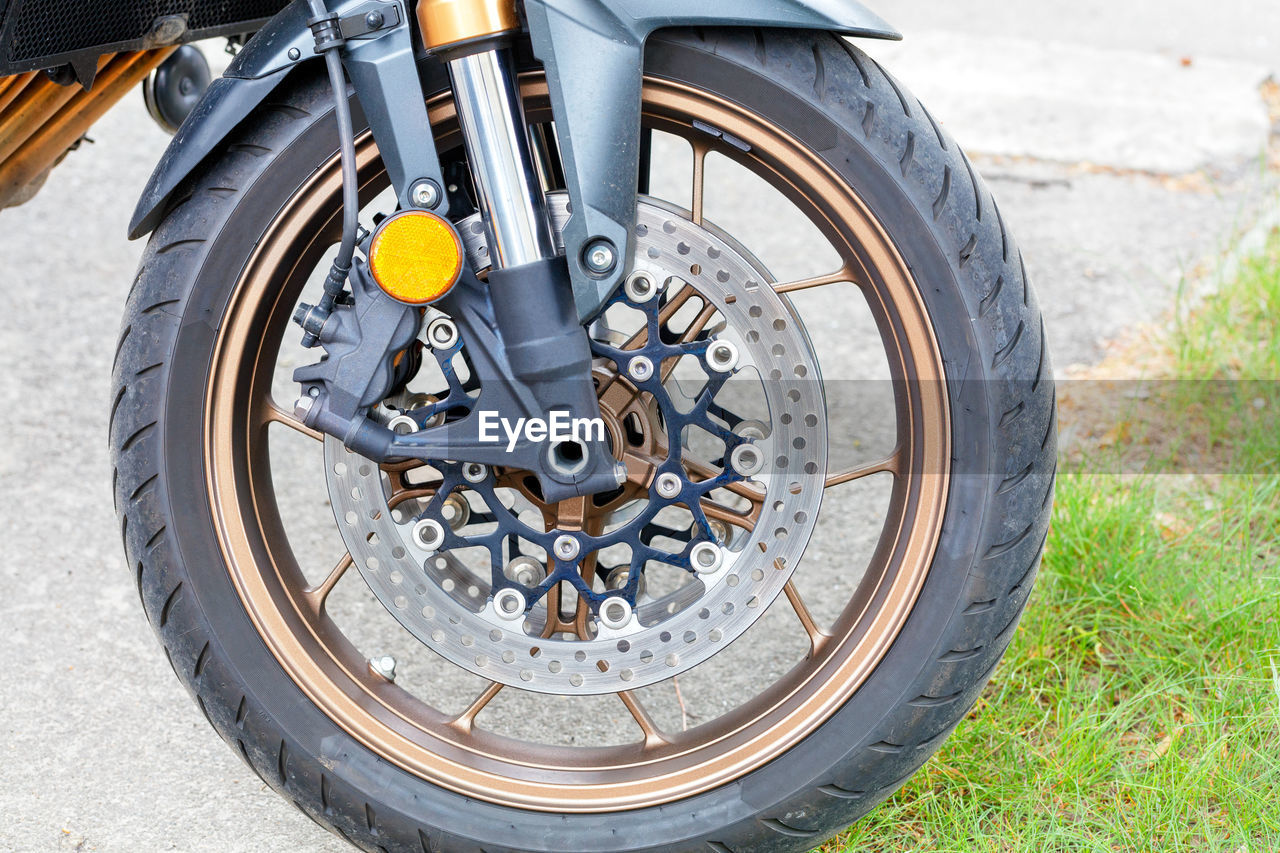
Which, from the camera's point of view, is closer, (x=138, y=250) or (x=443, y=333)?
(x=443, y=333)

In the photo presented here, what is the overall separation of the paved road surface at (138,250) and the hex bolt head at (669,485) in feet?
2.34

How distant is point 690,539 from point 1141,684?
2.88 ft

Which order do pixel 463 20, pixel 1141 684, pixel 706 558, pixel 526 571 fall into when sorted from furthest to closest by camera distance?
pixel 1141 684
pixel 526 571
pixel 706 558
pixel 463 20

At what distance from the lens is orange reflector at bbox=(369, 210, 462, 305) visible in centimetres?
133

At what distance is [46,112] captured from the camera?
176 centimetres

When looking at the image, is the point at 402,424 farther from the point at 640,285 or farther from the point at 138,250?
the point at 138,250

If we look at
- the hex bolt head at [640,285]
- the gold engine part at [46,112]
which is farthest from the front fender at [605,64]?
the gold engine part at [46,112]

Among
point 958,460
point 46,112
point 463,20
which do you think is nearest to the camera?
point 463,20

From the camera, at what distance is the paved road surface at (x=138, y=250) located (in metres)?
1.75

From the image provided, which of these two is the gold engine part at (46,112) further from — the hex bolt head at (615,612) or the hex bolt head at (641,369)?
the hex bolt head at (615,612)

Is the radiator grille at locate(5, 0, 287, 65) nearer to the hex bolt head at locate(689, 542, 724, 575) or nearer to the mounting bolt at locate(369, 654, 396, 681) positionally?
the mounting bolt at locate(369, 654, 396, 681)

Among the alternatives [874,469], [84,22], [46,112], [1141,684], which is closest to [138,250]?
[46,112]

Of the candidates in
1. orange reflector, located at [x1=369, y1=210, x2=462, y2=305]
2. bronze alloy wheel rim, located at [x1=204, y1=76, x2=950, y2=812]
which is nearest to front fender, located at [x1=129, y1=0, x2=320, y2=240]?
bronze alloy wheel rim, located at [x1=204, y1=76, x2=950, y2=812]

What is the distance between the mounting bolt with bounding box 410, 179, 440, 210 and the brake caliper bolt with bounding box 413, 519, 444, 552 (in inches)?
16.1
